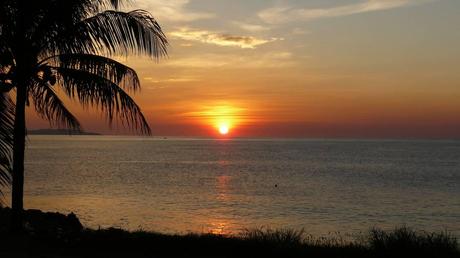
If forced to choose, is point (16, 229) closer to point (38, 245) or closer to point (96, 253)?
point (38, 245)

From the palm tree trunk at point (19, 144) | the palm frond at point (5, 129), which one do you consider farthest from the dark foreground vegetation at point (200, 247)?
the palm frond at point (5, 129)

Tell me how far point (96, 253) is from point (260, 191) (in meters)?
35.5

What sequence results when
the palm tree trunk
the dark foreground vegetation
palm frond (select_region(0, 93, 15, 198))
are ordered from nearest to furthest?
palm frond (select_region(0, 93, 15, 198)) → the dark foreground vegetation → the palm tree trunk

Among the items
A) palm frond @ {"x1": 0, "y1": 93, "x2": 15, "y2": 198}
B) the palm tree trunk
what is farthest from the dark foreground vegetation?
palm frond @ {"x1": 0, "y1": 93, "x2": 15, "y2": 198}

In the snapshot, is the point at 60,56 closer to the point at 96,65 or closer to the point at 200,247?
the point at 96,65

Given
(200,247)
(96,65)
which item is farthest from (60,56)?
(200,247)

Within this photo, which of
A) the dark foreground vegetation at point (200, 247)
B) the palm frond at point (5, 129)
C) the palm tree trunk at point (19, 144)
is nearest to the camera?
the palm frond at point (5, 129)

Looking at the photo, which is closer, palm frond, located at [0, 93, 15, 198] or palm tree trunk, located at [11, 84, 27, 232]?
palm frond, located at [0, 93, 15, 198]

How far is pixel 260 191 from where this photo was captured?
4484 centimetres

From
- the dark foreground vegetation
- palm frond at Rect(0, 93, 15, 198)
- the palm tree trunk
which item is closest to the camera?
palm frond at Rect(0, 93, 15, 198)

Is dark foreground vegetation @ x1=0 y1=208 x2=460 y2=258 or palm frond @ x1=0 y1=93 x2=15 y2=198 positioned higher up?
palm frond @ x1=0 y1=93 x2=15 y2=198

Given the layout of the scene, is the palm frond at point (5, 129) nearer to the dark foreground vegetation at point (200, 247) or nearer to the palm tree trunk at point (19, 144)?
the palm tree trunk at point (19, 144)

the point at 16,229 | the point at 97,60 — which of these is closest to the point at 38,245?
the point at 16,229

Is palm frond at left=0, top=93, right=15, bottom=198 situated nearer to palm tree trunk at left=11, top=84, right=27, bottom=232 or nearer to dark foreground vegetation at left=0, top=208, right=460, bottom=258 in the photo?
palm tree trunk at left=11, top=84, right=27, bottom=232
